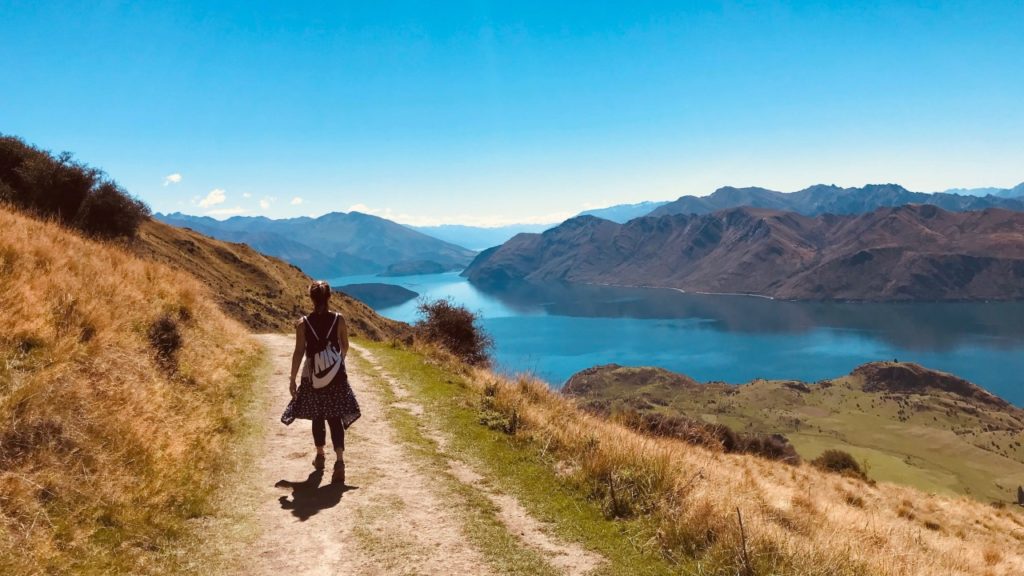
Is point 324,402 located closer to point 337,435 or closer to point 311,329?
point 337,435

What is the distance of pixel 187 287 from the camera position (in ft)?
60.4

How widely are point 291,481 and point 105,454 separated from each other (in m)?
2.57

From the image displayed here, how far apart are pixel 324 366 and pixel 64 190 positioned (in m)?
29.5

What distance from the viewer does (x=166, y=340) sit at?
1275cm

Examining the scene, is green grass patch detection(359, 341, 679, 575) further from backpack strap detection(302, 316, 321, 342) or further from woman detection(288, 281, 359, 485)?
backpack strap detection(302, 316, 321, 342)

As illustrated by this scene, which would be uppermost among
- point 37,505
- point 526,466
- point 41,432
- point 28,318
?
point 28,318

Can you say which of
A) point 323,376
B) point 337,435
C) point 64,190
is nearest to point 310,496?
point 337,435

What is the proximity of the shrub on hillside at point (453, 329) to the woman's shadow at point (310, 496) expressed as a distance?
18696mm

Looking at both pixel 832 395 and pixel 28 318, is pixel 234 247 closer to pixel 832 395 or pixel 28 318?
pixel 28 318

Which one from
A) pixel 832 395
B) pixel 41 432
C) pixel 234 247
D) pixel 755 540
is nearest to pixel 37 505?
pixel 41 432

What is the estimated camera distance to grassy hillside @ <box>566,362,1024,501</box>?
4525 inches

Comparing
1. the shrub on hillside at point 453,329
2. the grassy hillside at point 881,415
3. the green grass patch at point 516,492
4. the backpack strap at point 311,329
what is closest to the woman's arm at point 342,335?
the backpack strap at point 311,329

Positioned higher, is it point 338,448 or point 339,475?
point 338,448

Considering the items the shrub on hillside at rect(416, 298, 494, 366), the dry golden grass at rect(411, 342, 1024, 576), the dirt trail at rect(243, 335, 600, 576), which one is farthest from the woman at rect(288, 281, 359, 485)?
the shrub on hillside at rect(416, 298, 494, 366)
